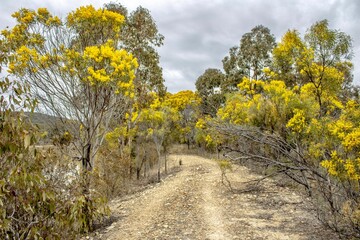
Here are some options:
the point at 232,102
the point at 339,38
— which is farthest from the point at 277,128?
the point at 232,102

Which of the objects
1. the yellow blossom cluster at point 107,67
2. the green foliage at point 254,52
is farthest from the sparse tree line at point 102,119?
the green foliage at point 254,52

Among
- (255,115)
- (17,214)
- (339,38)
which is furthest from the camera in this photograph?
(255,115)

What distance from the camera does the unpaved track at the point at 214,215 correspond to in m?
7.14

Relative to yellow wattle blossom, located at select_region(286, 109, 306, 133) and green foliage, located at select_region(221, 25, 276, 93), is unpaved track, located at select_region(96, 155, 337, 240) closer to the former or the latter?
yellow wattle blossom, located at select_region(286, 109, 306, 133)

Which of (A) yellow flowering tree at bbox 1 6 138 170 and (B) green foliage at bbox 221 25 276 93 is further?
(B) green foliage at bbox 221 25 276 93

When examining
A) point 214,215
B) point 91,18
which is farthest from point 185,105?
point 91,18

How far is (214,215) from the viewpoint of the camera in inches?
340

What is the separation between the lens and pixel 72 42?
849 centimetres

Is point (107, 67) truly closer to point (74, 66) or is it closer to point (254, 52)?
point (74, 66)

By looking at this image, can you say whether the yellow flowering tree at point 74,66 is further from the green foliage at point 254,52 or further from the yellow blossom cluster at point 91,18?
the green foliage at point 254,52

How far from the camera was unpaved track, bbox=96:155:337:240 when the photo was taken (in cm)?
714

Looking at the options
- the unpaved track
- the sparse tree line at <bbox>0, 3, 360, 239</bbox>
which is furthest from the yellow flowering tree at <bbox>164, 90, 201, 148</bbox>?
the unpaved track

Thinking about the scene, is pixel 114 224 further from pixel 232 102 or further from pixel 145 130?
pixel 145 130

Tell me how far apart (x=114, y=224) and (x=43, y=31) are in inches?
216
